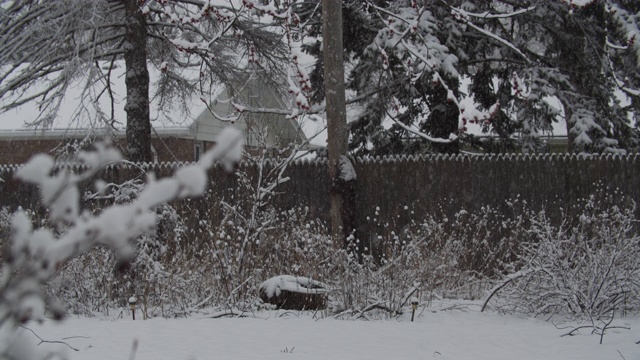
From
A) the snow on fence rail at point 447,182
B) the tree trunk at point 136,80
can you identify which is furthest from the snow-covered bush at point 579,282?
the tree trunk at point 136,80

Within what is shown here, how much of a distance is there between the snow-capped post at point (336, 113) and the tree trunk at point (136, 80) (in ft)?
11.7

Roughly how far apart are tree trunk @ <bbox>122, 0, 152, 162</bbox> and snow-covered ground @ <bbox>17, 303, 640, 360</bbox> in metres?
5.52

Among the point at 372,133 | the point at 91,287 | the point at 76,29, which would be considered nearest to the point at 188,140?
the point at 372,133

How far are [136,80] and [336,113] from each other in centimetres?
384

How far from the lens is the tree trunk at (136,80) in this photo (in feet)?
34.8

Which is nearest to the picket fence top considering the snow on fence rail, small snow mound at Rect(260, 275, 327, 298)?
the snow on fence rail

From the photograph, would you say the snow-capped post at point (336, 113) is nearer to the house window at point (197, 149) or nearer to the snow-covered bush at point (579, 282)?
the snow-covered bush at point (579, 282)

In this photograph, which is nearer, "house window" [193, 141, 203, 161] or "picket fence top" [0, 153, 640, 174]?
"picket fence top" [0, 153, 640, 174]

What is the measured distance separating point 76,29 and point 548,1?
27.4 feet

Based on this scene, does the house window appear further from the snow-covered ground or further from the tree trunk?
the snow-covered ground

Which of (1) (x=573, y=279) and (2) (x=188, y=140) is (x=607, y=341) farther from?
(2) (x=188, y=140)

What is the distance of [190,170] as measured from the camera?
0.99 m

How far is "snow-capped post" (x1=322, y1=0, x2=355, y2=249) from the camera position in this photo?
8.48 m

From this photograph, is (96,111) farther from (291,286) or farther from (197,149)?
(197,149)
